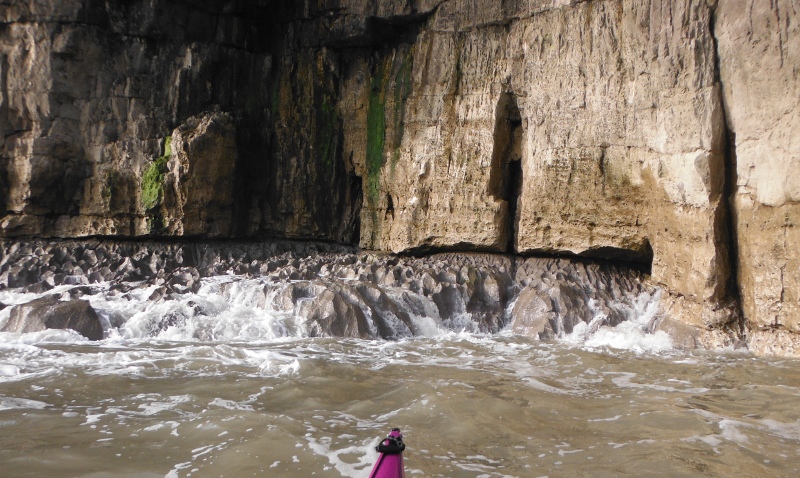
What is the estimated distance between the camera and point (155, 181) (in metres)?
12.3

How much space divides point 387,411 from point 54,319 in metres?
5.35

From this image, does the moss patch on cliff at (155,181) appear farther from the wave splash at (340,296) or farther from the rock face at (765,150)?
the rock face at (765,150)

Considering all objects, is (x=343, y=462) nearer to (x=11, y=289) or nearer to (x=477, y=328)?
(x=477, y=328)

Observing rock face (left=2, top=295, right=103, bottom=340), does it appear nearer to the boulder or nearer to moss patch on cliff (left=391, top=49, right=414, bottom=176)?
the boulder

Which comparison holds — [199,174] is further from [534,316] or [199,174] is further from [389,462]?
[389,462]

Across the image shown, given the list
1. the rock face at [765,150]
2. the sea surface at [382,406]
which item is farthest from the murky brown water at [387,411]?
the rock face at [765,150]

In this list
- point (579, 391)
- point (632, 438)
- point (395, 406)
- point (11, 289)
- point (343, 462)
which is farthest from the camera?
point (11, 289)

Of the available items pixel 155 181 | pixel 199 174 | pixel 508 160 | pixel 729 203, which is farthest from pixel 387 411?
pixel 155 181

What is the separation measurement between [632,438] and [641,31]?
266 inches

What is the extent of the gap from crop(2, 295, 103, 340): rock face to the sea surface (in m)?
0.17

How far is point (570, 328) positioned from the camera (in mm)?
8781

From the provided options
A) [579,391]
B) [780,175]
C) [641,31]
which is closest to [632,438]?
[579,391]

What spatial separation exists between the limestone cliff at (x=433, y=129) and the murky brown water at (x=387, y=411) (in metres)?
2.39

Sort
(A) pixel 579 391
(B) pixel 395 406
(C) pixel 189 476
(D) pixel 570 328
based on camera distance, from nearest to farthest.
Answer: (C) pixel 189 476 < (B) pixel 395 406 < (A) pixel 579 391 < (D) pixel 570 328
